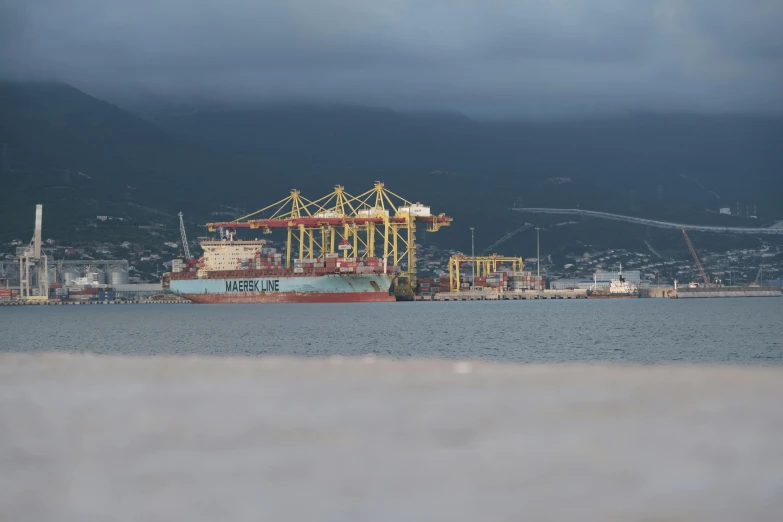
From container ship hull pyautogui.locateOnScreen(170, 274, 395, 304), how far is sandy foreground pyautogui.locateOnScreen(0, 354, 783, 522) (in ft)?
373

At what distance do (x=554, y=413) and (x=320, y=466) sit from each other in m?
4.51

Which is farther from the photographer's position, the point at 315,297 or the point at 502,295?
the point at 502,295

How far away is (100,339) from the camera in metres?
55.8

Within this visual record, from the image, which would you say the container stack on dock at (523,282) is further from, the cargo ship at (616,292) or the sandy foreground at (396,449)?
the sandy foreground at (396,449)

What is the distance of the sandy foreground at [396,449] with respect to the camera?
9.67 meters

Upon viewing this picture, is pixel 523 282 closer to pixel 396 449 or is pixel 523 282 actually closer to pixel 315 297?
pixel 315 297

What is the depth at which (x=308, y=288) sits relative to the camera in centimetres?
13562

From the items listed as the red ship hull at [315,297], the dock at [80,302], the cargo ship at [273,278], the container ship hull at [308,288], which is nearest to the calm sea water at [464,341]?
the cargo ship at [273,278]

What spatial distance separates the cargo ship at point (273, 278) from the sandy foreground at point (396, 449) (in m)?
114

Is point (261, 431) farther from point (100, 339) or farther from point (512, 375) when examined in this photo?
point (100, 339)

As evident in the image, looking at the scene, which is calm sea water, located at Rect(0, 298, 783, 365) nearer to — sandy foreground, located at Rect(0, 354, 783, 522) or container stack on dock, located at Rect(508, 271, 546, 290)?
sandy foreground, located at Rect(0, 354, 783, 522)

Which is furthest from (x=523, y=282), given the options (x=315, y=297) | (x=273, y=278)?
(x=273, y=278)

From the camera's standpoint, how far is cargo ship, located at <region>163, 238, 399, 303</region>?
5266 inches

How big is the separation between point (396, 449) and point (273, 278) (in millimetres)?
127796
